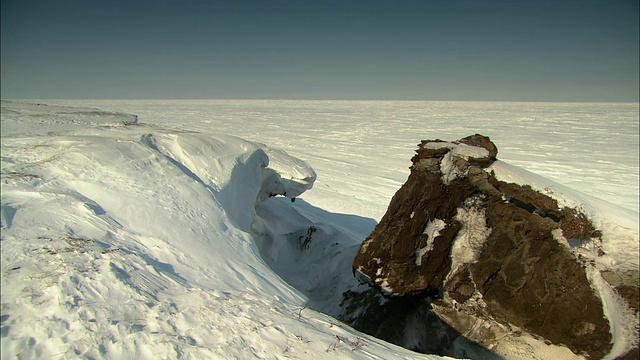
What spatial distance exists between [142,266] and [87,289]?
1.52 feet

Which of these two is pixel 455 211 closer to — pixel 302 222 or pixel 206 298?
pixel 206 298

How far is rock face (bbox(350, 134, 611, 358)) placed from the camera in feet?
12.0

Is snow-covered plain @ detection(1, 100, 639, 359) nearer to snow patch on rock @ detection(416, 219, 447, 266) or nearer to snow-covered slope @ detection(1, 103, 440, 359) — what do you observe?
snow-covered slope @ detection(1, 103, 440, 359)

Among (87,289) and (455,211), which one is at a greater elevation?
(455,211)

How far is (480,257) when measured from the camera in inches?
163

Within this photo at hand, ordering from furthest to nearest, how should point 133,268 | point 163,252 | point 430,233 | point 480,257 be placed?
point 430,233 < point 480,257 < point 163,252 < point 133,268

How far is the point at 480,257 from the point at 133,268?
11.5 ft

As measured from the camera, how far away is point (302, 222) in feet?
24.6

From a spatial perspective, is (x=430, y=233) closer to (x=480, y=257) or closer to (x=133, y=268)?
(x=480, y=257)

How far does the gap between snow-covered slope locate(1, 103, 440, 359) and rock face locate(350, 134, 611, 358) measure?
1.76m

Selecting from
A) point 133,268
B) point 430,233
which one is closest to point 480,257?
point 430,233

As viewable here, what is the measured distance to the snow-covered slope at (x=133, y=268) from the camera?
76.2 inches

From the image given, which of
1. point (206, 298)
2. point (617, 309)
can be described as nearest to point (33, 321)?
point (206, 298)

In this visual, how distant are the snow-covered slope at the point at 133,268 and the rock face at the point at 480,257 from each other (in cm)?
176
